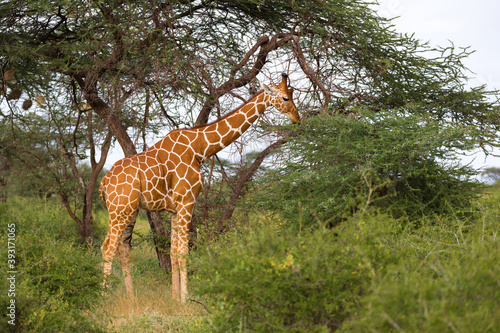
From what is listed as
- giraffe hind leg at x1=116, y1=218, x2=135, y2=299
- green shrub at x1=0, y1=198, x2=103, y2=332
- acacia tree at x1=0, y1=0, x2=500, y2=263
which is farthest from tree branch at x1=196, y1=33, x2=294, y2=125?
green shrub at x1=0, y1=198, x2=103, y2=332

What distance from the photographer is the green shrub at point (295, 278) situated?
3.06 metres

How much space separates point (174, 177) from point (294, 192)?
1638 millimetres

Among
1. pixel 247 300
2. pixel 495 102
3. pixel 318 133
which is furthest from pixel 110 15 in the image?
pixel 495 102

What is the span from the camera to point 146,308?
558 centimetres

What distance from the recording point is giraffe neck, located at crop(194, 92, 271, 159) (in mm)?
5934

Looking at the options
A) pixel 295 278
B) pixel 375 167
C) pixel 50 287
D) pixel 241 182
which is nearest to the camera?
pixel 295 278

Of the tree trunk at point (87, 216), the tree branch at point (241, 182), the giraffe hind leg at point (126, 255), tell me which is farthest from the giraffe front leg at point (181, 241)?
the tree trunk at point (87, 216)

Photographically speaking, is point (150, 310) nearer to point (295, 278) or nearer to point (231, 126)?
point (231, 126)

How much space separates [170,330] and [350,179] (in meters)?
2.69

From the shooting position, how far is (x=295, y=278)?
3018mm

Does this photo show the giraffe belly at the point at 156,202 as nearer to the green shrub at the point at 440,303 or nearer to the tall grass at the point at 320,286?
the tall grass at the point at 320,286

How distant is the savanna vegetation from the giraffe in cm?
42

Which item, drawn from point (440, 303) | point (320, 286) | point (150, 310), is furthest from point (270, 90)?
point (440, 303)

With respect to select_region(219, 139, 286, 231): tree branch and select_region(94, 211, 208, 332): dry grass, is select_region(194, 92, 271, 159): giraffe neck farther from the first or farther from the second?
select_region(94, 211, 208, 332): dry grass
